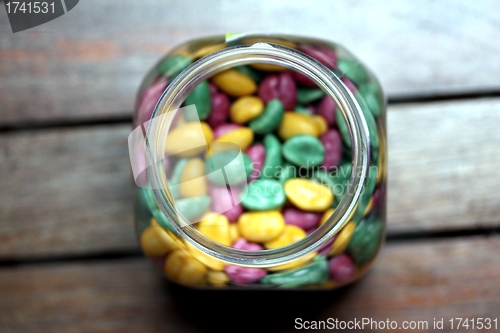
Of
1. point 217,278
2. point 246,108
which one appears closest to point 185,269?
point 217,278

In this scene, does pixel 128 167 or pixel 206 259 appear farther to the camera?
pixel 128 167

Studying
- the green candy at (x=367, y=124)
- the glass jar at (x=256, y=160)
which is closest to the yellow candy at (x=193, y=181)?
the glass jar at (x=256, y=160)

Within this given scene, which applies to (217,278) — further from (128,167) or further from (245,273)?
Answer: (128,167)

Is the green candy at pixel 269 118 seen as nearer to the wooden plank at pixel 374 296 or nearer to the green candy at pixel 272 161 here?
the green candy at pixel 272 161

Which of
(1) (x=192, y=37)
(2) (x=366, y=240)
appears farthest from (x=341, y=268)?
(1) (x=192, y=37)

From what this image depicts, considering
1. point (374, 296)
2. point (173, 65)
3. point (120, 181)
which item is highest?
point (173, 65)

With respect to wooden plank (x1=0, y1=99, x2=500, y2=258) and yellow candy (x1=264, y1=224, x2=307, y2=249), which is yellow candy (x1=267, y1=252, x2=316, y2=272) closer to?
yellow candy (x1=264, y1=224, x2=307, y2=249)

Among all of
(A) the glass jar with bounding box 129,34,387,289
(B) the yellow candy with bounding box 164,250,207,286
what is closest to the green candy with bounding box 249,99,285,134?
(A) the glass jar with bounding box 129,34,387,289

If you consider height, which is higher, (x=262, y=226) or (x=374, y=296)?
(x=262, y=226)
